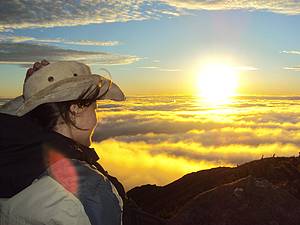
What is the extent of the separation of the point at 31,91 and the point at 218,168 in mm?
35963

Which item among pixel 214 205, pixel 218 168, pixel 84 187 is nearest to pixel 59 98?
pixel 84 187

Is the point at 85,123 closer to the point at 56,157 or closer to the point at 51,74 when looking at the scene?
the point at 51,74

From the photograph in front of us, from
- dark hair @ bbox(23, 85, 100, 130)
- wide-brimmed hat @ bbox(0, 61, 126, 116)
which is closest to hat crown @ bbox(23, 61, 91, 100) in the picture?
wide-brimmed hat @ bbox(0, 61, 126, 116)

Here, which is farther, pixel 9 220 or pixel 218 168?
pixel 218 168

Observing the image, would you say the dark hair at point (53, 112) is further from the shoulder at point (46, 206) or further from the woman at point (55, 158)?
the shoulder at point (46, 206)

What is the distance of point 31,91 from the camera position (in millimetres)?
3557

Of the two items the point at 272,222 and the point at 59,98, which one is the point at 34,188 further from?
the point at 272,222

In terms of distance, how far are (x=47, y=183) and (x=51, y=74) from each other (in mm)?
1051

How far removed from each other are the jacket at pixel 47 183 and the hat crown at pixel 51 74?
44 cm

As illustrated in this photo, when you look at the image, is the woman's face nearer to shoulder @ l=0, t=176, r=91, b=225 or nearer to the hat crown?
the hat crown

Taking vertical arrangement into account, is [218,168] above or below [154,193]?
above

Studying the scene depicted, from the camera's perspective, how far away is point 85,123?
3.57 meters

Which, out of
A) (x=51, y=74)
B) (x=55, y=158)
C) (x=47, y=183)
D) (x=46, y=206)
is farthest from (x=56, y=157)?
(x=51, y=74)

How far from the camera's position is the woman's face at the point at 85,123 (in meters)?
3.49
